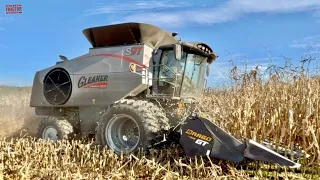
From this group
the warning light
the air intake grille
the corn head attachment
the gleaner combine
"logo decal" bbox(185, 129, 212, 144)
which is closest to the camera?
the corn head attachment

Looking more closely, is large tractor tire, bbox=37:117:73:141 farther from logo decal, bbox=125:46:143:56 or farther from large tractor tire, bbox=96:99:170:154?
logo decal, bbox=125:46:143:56

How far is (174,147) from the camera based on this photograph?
509 centimetres

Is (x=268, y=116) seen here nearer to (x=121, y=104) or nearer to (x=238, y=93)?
(x=238, y=93)

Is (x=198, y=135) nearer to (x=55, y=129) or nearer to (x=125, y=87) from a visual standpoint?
(x=125, y=87)

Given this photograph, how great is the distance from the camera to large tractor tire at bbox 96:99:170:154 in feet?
17.1

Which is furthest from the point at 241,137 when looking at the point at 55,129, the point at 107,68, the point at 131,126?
the point at 55,129

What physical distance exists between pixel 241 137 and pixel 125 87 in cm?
282

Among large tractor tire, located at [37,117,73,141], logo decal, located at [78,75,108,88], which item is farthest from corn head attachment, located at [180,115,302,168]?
large tractor tire, located at [37,117,73,141]

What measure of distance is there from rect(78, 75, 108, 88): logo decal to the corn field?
194 cm

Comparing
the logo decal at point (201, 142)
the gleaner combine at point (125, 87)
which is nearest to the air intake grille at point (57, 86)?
the gleaner combine at point (125, 87)

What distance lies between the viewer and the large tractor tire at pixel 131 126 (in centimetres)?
520

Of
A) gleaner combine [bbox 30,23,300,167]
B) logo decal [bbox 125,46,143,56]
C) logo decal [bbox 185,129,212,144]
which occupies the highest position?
logo decal [bbox 125,46,143,56]

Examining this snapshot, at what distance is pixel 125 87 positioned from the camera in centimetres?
631

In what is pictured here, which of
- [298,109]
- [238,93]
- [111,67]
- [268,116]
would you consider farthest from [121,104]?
[298,109]
